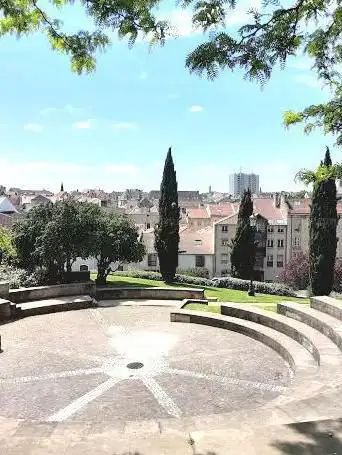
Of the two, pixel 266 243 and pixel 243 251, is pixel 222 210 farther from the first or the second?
pixel 243 251

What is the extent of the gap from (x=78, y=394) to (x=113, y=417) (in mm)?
1571

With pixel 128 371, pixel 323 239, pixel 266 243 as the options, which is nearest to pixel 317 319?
pixel 128 371

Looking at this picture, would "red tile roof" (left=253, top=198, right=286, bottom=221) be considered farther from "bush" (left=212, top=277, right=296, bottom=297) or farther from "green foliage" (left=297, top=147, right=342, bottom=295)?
"bush" (left=212, top=277, right=296, bottom=297)

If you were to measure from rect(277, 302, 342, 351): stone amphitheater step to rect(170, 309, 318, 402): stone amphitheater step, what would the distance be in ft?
2.62

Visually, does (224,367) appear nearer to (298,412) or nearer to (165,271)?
(298,412)

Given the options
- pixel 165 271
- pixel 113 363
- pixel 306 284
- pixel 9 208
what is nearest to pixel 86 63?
pixel 113 363

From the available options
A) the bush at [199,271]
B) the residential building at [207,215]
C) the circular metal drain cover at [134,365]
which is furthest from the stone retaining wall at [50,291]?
the residential building at [207,215]

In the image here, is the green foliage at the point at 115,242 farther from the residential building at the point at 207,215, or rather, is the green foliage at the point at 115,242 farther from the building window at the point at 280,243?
the residential building at the point at 207,215

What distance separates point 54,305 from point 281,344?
9428 millimetres

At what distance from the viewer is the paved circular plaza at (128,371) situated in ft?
29.0

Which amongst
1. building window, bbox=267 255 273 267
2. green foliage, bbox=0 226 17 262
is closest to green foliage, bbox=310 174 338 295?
green foliage, bbox=0 226 17 262

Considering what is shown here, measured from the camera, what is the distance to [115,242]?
23.0 metres

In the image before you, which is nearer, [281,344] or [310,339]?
[310,339]

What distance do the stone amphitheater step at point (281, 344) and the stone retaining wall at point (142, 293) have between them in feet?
17.6
